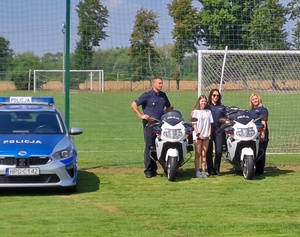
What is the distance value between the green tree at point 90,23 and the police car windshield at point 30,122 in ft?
Result: 11.5

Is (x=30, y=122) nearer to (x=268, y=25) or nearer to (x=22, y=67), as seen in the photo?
(x=268, y=25)

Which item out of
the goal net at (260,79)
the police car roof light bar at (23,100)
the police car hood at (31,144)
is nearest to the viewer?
the police car hood at (31,144)

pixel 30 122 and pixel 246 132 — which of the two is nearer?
pixel 30 122

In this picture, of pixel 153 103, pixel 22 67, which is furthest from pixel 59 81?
pixel 153 103

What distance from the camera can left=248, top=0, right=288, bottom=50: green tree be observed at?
19375mm

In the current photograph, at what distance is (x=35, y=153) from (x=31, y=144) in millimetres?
306

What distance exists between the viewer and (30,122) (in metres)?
13.8

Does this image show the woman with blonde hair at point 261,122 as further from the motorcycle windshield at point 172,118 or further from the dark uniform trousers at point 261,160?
the motorcycle windshield at point 172,118

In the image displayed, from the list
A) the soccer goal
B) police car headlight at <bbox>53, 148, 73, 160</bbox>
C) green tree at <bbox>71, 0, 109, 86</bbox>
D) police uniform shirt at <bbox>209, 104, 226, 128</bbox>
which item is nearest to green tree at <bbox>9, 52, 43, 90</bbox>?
the soccer goal

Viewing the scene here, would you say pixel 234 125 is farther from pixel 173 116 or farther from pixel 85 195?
pixel 85 195

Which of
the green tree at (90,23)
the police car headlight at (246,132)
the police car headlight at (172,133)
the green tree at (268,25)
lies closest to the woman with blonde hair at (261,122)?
the police car headlight at (246,132)

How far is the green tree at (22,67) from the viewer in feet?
68.6

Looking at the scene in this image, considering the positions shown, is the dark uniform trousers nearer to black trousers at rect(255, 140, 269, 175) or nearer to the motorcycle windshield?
black trousers at rect(255, 140, 269, 175)

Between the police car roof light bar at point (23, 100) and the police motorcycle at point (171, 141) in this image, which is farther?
the police car roof light bar at point (23, 100)
